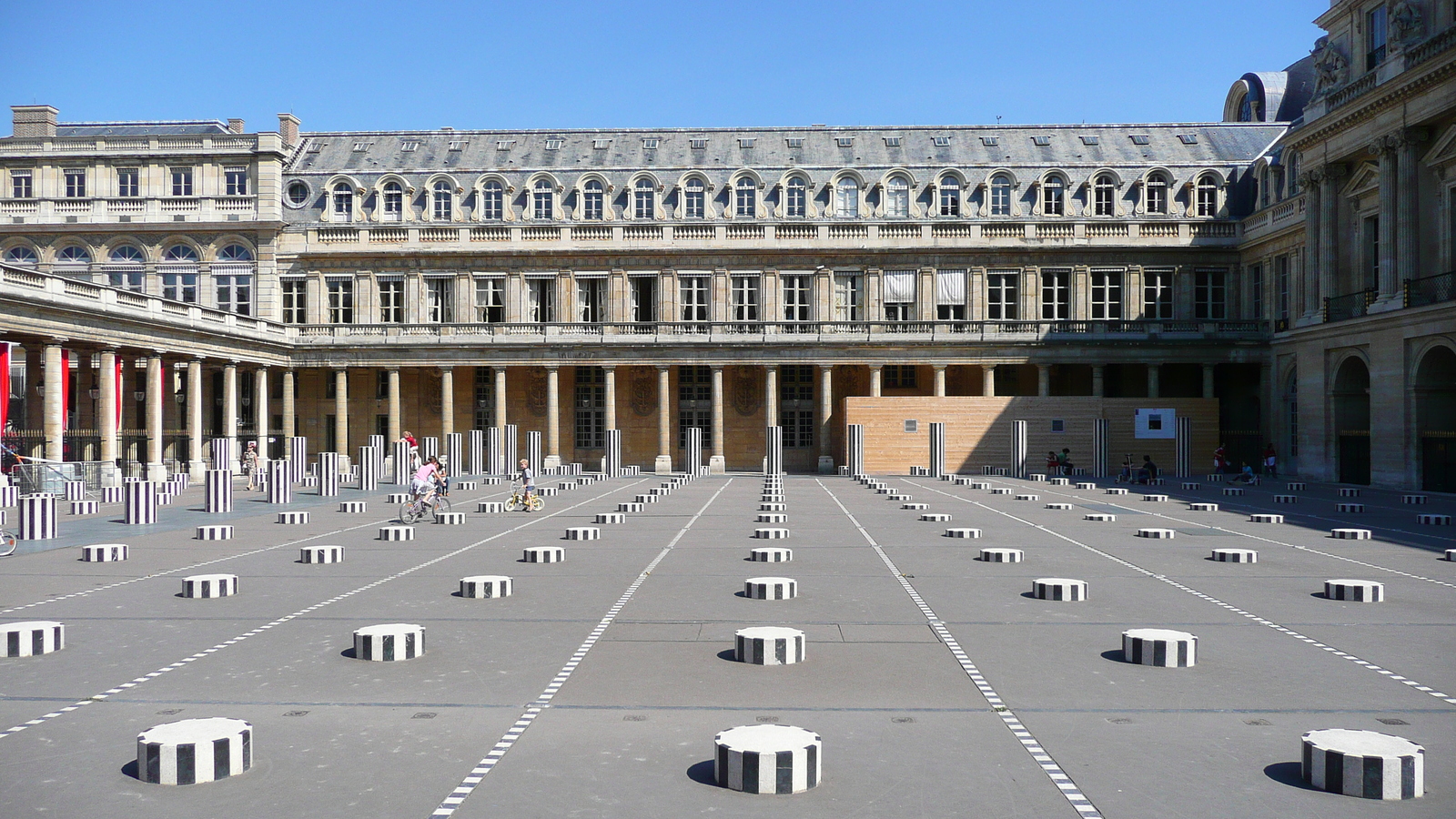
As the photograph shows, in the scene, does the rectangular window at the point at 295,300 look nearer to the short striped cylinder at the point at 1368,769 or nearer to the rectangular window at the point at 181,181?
the rectangular window at the point at 181,181

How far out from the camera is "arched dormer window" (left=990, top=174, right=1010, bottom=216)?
66938mm

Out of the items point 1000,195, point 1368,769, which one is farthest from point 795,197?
point 1368,769

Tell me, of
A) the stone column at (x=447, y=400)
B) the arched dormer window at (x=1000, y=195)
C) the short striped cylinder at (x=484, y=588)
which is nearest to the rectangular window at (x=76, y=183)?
the stone column at (x=447, y=400)

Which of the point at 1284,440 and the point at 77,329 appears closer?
the point at 77,329

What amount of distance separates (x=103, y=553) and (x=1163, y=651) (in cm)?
1703

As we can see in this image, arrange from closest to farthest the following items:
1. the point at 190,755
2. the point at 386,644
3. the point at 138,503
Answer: the point at 190,755 < the point at 386,644 < the point at 138,503

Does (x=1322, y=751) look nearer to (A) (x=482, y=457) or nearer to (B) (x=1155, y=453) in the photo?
(B) (x=1155, y=453)

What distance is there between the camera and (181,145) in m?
65.6

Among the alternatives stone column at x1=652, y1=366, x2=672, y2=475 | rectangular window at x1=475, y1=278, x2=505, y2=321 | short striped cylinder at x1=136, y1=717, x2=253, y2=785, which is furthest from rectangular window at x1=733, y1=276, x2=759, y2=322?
short striped cylinder at x1=136, y1=717, x2=253, y2=785

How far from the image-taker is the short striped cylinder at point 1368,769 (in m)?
7.35

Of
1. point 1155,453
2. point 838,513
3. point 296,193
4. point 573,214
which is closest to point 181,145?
point 296,193

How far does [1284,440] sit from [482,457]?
4393cm

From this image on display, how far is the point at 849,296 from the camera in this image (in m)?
66.4

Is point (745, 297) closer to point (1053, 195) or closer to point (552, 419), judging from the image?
point (552, 419)
